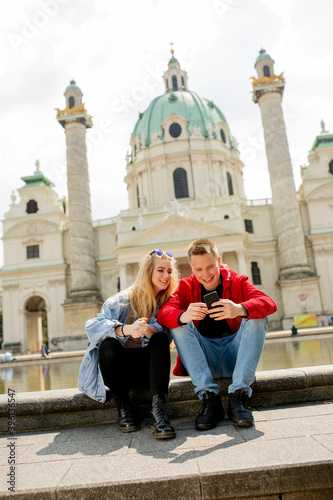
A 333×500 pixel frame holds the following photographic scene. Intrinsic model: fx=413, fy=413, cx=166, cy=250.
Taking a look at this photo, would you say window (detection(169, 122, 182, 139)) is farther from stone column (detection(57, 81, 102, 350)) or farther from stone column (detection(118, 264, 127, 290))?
stone column (detection(118, 264, 127, 290))

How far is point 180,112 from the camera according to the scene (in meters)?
45.2

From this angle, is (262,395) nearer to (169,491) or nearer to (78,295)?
(169,491)

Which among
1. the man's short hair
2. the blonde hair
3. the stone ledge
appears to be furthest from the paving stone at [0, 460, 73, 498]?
the man's short hair

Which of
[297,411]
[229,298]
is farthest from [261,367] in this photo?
[229,298]

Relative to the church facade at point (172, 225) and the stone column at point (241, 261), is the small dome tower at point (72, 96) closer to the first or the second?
the church facade at point (172, 225)

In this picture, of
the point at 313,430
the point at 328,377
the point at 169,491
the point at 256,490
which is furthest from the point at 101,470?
the point at 328,377

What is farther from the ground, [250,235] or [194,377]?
[250,235]

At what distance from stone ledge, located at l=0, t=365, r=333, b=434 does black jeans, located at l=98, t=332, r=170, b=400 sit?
314 mm

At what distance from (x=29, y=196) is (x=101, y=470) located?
133ft

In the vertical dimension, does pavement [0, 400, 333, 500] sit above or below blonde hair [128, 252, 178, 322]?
below

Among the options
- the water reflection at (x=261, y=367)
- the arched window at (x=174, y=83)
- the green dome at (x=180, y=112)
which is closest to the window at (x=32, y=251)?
the green dome at (x=180, y=112)

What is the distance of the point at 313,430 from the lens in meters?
3.24

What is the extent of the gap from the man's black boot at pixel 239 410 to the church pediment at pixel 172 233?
29978 millimetres

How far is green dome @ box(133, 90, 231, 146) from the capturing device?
45156 mm
